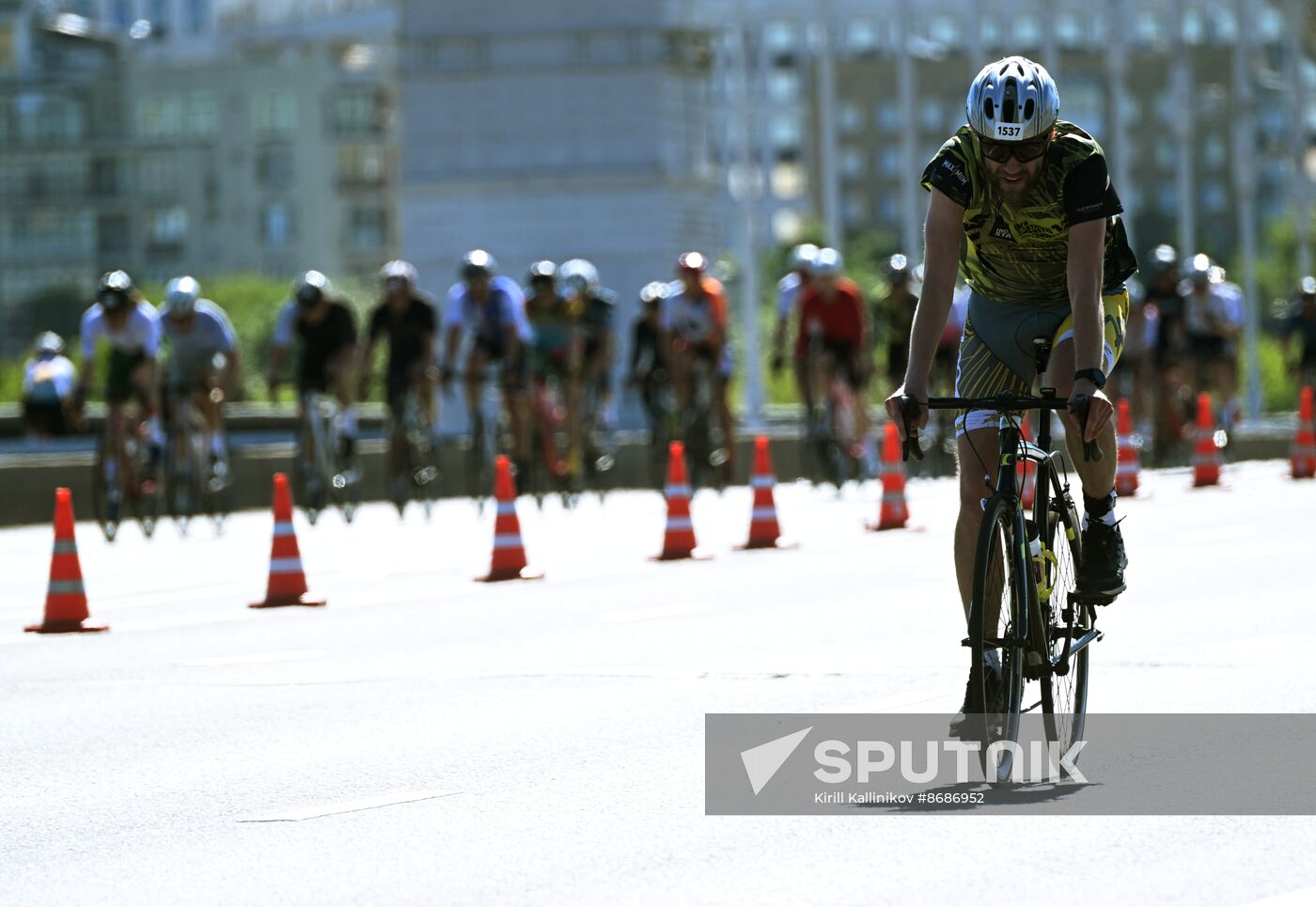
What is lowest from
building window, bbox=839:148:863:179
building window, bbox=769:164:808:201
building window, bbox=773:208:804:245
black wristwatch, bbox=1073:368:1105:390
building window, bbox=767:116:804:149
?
black wristwatch, bbox=1073:368:1105:390

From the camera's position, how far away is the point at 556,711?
948 centimetres

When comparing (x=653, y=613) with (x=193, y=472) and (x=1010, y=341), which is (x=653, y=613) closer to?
(x=1010, y=341)

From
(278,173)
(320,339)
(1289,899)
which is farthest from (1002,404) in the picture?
(278,173)

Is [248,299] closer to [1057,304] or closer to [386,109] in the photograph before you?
[386,109]

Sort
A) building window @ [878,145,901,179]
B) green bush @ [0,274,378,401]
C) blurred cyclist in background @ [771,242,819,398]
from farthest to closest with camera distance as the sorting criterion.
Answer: building window @ [878,145,901,179] < green bush @ [0,274,378,401] < blurred cyclist in background @ [771,242,819,398]

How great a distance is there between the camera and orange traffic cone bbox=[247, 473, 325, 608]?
14.3 meters

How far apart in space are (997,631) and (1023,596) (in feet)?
0.39

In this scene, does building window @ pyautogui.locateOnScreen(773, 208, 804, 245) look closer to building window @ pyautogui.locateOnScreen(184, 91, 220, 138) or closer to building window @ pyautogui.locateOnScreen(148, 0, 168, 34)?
building window @ pyautogui.locateOnScreen(184, 91, 220, 138)

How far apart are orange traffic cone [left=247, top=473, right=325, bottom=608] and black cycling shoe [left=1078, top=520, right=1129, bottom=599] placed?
283 inches

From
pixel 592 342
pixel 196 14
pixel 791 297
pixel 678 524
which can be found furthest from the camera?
pixel 196 14

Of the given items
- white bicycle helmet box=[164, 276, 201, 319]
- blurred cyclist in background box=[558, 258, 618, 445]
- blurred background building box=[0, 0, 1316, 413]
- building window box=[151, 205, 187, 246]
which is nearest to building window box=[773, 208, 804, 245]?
blurred background building box=[0, 0, 1316, 413]

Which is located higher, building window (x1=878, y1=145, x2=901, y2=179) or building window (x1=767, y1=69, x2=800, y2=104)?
building window (x1=767, y1=69, x2=800, y2=104)

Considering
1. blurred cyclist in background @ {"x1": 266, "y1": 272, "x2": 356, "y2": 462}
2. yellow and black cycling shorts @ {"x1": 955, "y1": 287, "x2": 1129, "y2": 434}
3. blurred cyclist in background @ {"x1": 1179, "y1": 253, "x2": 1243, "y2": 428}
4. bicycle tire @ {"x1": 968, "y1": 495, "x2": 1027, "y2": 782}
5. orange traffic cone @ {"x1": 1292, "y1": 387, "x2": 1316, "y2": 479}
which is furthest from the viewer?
blurred cyclist in background @ {"x1": 1179, "y1": 253, "x2": 1243, "y2": 428}

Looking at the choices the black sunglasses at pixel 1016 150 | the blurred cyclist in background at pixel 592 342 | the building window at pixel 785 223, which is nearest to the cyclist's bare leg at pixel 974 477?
the black sunglasses at pixel 1016 150
